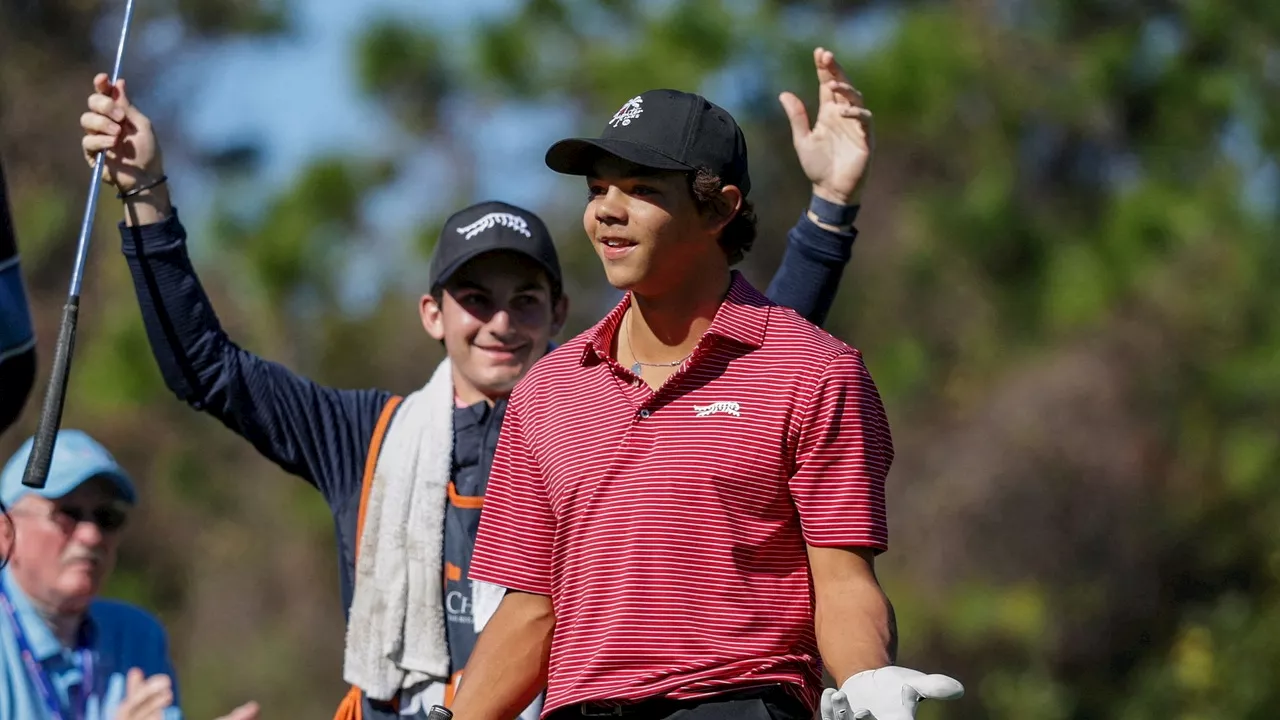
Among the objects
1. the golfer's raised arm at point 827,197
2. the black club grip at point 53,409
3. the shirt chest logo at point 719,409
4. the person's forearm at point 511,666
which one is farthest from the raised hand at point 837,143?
the black club grip at point 53,409

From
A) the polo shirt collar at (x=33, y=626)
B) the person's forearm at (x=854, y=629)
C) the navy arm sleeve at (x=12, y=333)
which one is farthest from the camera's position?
the polo shirt collar at (x=33, y=626)

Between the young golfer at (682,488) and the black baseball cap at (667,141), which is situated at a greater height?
the black baseball cap at (667,141)

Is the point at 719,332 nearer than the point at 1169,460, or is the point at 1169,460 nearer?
the point at 719,332

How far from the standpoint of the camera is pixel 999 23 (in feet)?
70.1

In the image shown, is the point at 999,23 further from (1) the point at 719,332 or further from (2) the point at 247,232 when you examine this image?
(1) the point at 719,332

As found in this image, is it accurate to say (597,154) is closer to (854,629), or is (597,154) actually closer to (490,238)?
(854,629)

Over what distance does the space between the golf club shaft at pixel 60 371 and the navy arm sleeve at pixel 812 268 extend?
5.64 ft

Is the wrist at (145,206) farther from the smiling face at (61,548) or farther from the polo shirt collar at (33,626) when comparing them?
the polo shirt collar at (33,626)

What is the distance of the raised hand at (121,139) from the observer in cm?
511

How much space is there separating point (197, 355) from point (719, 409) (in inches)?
75.9

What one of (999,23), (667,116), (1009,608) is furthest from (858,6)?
(667,116)

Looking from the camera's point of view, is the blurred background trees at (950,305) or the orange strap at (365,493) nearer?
the orange strap at (365,493)

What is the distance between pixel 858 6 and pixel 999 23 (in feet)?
5.24

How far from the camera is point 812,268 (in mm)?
5297
